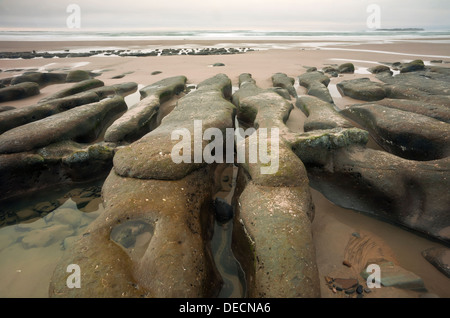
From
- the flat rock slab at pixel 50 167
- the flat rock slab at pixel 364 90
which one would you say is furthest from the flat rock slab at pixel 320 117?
the flat rock slab at pixel 50 167

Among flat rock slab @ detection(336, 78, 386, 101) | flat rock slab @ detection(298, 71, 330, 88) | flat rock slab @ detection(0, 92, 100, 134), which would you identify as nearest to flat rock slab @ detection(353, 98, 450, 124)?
flat rock slab @ detection(336, 78, 386, 101)

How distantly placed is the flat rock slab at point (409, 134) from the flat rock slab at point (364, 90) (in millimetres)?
3002

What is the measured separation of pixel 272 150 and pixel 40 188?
14.6ft

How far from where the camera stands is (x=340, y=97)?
9062 millimetres

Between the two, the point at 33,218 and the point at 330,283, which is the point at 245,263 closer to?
the point at 330,283

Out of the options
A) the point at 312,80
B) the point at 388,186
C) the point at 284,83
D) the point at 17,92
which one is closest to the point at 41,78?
the point at 17,92

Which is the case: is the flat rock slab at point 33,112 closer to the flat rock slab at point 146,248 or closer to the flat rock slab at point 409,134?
the flat rock slab at point 146,248

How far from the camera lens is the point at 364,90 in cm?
845

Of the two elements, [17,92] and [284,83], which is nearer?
[17,92]

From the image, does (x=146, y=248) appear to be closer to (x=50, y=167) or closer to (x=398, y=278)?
(x=398, y=278)

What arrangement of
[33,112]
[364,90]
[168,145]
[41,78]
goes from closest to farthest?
1. [168,145]
2. [33,112]
3. [364,90]
4. [41,78]

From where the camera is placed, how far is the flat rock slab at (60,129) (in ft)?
15.5

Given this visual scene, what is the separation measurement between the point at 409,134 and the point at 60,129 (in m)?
7.28
